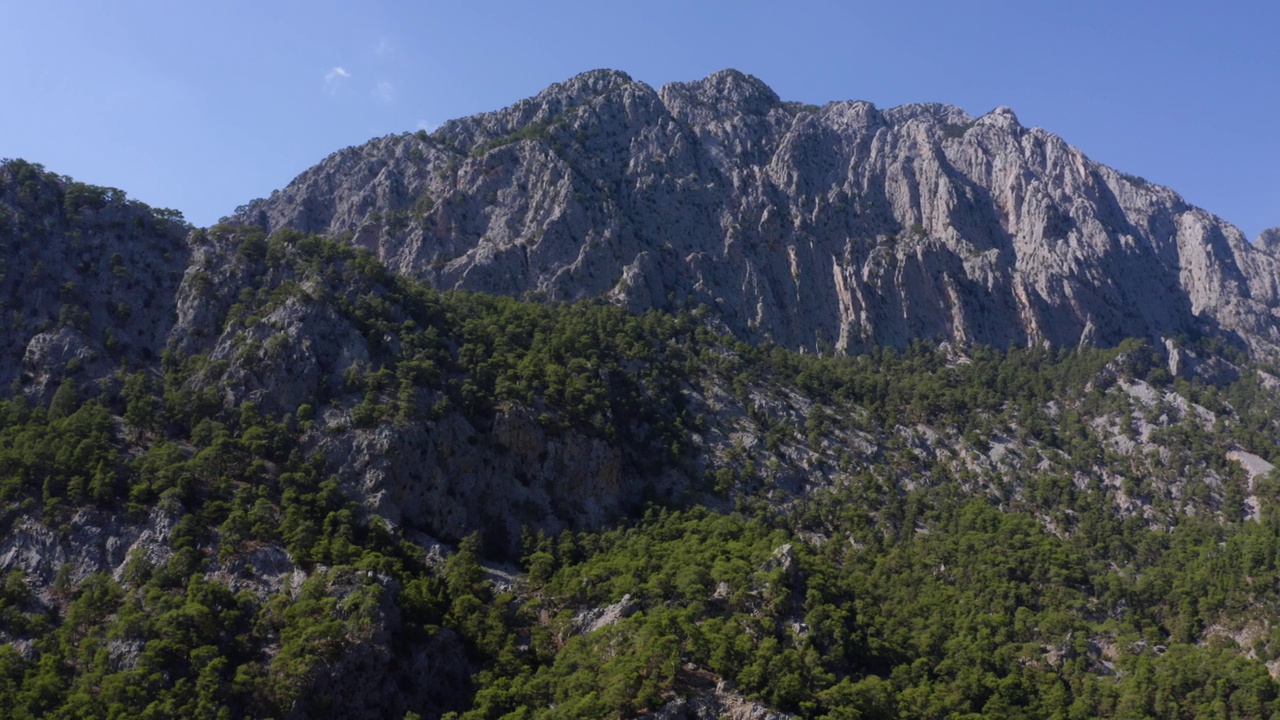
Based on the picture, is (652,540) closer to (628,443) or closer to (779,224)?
(628,443)

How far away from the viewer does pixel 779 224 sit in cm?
16850

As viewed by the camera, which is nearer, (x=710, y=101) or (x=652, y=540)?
(x=652, y=540)

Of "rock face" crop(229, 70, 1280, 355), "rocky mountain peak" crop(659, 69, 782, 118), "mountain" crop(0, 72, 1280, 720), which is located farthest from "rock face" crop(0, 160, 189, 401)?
"rocky mountain peak" crop(659, 69, 782, 118)

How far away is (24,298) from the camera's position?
342 ft

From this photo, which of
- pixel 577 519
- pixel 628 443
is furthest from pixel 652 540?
pixel 628 443

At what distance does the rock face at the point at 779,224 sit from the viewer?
512ft

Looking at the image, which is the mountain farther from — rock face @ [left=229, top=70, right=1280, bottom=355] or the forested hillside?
rock face @ [left=229, top=70, right=1280, bottom=355]

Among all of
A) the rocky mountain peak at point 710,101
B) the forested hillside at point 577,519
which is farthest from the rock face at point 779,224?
the forested hillside at point 577,519

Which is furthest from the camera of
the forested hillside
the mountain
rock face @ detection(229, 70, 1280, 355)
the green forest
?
rock face @ detection(229, 70, 1280, 355)

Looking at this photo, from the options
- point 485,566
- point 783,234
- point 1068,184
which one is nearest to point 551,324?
point 485,566

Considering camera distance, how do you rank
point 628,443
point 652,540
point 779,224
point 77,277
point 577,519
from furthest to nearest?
point 779,224 < point 628,443 < point 77,277 < point 577,519 < point 652,540

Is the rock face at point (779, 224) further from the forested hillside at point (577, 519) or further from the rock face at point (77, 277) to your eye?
the rock face at point (77, 277)

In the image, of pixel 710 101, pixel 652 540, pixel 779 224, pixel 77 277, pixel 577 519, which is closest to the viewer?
pixel 652 540

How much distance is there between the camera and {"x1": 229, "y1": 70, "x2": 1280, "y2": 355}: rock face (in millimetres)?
156000
